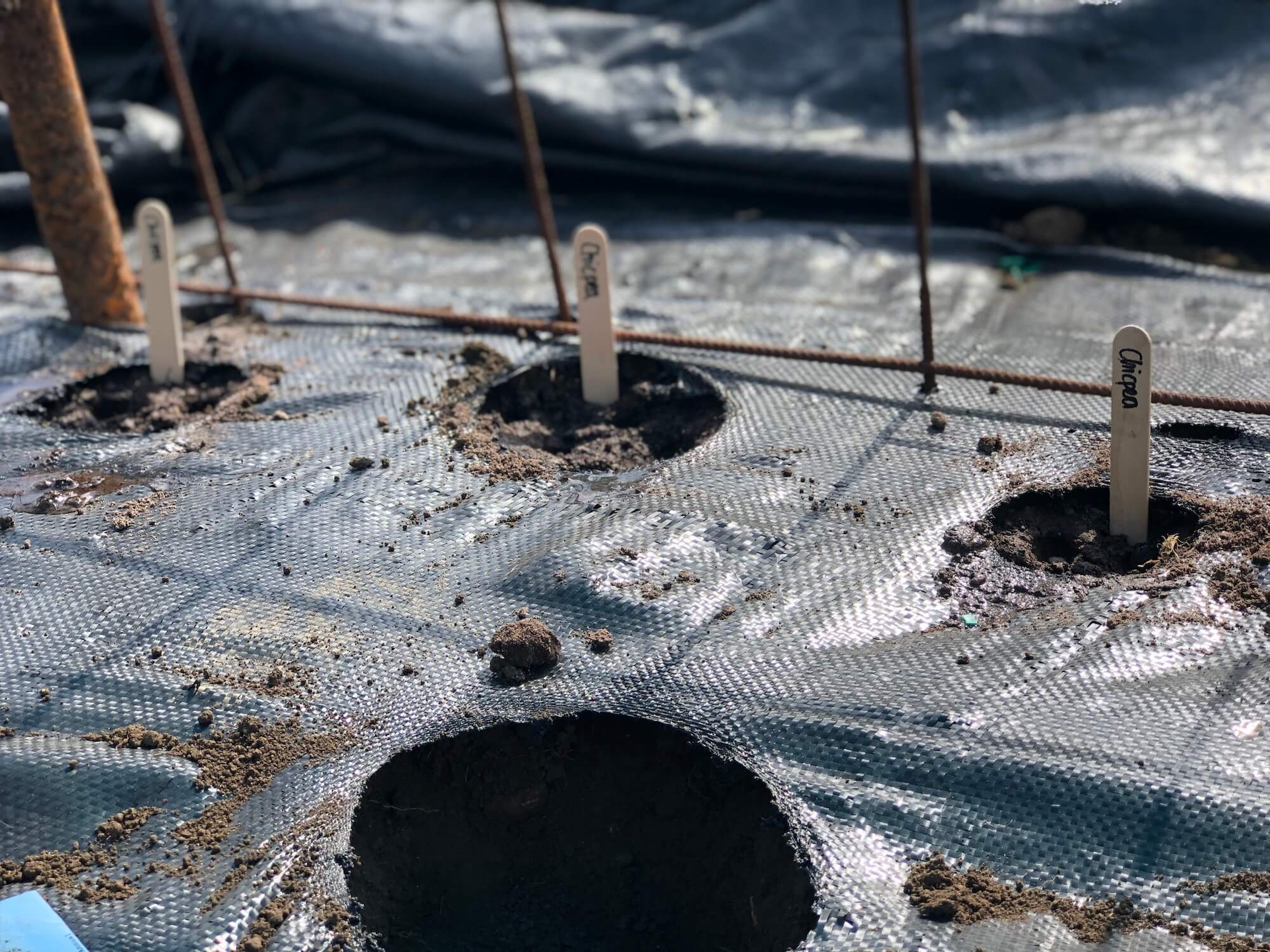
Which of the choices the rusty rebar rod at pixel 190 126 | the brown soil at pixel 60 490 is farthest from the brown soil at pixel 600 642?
the rusty rebar rod at pixel 190 126

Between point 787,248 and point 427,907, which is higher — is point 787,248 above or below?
above

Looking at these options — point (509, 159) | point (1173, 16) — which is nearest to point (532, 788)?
point (509, 159)

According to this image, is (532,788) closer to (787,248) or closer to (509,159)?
(787,248)

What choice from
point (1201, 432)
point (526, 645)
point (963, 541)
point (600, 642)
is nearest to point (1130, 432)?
point (963, 541)

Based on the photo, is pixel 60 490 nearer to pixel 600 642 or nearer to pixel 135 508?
pixel 135 508

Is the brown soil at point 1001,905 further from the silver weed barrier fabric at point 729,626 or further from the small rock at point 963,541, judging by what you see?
the small rock at point 963,541

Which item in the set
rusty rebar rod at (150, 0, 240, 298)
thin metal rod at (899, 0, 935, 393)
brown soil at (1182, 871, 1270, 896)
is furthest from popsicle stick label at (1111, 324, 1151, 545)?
rusty rebar rod at (150, 0, 240, 298)

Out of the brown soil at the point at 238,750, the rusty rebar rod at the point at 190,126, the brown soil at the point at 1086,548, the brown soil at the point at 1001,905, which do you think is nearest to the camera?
the brown soil at the point at 1001,905
